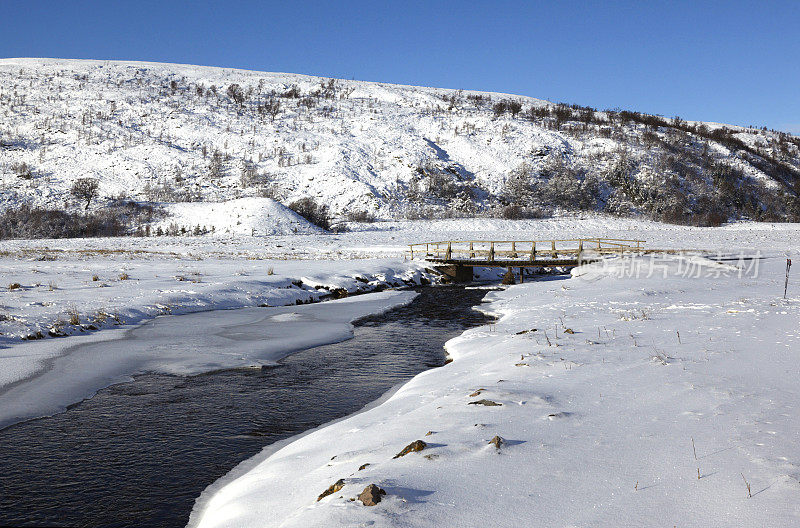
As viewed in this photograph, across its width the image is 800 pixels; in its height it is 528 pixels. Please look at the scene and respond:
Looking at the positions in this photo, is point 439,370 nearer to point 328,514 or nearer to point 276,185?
point 328,514

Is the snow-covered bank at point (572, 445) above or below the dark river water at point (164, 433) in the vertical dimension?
above

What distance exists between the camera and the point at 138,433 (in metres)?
7.49

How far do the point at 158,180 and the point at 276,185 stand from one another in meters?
14.0

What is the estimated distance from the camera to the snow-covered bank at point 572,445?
13.1ft

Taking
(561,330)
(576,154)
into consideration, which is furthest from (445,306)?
(576,154)

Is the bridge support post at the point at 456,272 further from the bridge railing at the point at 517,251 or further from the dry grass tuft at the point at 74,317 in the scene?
the dry grass tuft at the point at 74,317

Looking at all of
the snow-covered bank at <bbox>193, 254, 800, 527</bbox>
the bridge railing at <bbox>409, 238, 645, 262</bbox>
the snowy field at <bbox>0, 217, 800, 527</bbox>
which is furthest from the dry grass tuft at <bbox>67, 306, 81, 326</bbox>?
the bridge railing at <bbox>409, 238, 645, 262</bbox>

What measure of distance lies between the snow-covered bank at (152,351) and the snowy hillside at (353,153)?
38.9 meters

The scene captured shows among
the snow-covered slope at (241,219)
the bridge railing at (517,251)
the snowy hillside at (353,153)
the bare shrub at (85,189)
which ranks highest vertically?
the snowy hillside at (353,153)

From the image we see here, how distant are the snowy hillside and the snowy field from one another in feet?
134

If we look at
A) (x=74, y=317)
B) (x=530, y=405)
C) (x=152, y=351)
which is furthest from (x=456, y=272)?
(x=530, y=405)

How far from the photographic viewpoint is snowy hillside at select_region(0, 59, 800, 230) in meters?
65.4

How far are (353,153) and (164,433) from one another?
69485 mm

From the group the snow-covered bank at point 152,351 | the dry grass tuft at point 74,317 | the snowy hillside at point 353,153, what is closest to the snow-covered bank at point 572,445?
the snow-covered bank at point 152,351
